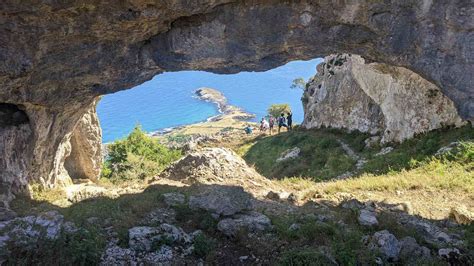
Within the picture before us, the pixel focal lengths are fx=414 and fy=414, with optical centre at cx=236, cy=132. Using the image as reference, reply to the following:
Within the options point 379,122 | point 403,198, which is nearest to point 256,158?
point 379,122

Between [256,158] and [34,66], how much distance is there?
66.1 ft

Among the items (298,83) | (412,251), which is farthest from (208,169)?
(298,83)

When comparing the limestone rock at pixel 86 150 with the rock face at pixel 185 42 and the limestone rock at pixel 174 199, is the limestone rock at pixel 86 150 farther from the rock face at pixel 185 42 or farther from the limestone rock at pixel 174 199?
the limestone rock at pixel 174 199

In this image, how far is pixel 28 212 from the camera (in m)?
11.8

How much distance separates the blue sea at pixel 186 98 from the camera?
65625mm

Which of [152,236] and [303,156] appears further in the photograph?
[303,156]

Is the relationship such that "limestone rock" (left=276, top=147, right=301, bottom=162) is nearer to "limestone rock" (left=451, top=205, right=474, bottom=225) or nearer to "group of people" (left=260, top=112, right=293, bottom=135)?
"group of people" (left=260, top=112, right=293, bottom=135)

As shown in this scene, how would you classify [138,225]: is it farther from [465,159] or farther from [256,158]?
[256,158]

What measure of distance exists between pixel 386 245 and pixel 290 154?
1773cm

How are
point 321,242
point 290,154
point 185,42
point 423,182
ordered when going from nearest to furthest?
point 321,242
point 185,42
point 423,182
point 290,154

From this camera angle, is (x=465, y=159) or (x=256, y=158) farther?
(x=256, y=158)

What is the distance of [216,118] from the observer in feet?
255

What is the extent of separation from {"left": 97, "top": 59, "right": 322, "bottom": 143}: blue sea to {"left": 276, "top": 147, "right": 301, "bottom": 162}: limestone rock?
123ft

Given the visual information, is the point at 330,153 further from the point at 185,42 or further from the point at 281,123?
the point at 185,42
